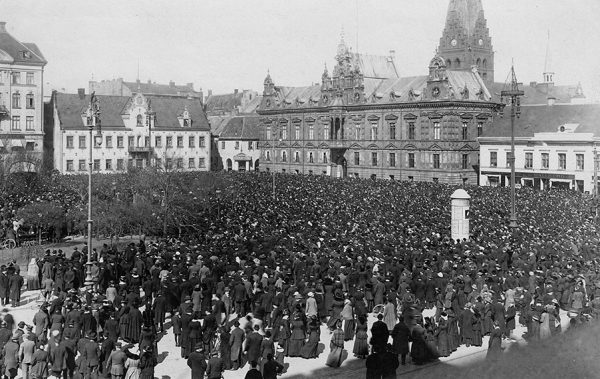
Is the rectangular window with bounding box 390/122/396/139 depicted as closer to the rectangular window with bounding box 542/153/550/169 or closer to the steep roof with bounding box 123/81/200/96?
the rectangular window with bounding box 542/153/550/169

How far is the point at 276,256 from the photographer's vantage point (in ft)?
84.0

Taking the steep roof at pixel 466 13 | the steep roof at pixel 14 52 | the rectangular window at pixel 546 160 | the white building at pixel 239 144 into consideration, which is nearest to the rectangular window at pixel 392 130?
the rectangular window at pixel 546 160

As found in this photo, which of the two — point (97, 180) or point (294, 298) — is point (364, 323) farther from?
point (97, 180)

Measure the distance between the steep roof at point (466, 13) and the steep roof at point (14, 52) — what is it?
54.3 m

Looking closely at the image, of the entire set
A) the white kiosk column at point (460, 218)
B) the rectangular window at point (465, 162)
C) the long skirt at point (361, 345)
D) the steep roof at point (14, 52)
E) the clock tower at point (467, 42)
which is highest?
the clock tower at point (467, 42)

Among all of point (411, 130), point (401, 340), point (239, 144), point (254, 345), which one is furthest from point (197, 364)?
point (239, 144)

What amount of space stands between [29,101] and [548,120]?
51175mm

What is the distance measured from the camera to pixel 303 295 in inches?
789

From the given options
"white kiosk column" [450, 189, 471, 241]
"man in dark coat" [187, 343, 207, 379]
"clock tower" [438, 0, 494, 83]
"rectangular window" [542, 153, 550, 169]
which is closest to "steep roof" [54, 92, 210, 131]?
"rectangular window" [542, 153, 550, 169]

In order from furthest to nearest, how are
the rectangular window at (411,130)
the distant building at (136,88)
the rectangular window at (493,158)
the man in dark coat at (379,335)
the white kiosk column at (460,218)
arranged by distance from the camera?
the distant building at (136,88)
the rectangular window at (411,130)
the rectangular window at (493,158)
the white kiosk column at (460,218)
the man in dark coat at (379,335)

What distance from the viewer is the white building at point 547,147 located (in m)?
54.6

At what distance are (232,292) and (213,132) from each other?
239 feet

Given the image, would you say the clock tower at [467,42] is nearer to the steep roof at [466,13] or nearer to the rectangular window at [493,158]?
the steep roof at [466,13]

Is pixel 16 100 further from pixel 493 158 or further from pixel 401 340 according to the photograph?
pixel 401 340
